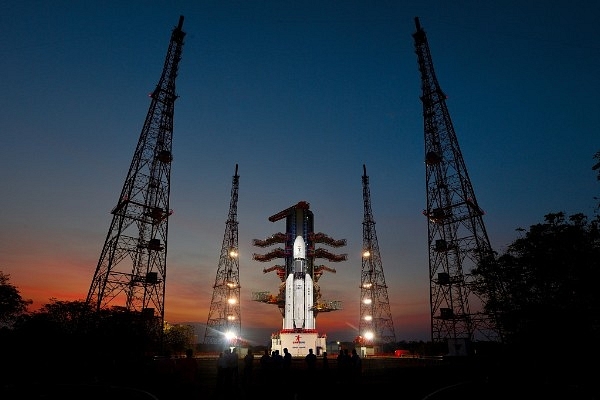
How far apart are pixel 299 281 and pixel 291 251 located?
718 inches

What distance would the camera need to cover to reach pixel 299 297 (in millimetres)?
Result: 63156

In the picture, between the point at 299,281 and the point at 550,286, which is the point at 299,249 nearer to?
the point at 299,281

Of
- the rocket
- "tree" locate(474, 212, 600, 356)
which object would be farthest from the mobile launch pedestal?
"tree" locate(474, 212, 600, 356)

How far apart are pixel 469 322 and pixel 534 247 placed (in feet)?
68.8

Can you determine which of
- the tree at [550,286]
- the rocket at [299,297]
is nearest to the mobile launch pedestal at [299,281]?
the rocket at [299,297]

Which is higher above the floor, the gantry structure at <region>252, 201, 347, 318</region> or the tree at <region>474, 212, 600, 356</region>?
the gantry structure at <region>252, 201, 347, 318</region>

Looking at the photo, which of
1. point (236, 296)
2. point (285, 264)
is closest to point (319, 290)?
point (285, 264)

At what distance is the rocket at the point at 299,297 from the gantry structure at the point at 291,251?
13213 mm

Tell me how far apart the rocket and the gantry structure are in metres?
13.2

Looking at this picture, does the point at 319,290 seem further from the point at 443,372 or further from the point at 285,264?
the point at 443,372

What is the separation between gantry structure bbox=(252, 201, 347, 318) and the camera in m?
79.1

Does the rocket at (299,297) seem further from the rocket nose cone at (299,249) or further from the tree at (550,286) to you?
the tree at (550,286)

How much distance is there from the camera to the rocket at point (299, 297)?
61.8 m

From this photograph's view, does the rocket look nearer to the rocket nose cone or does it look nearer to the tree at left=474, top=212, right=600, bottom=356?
the rocket nose cone
